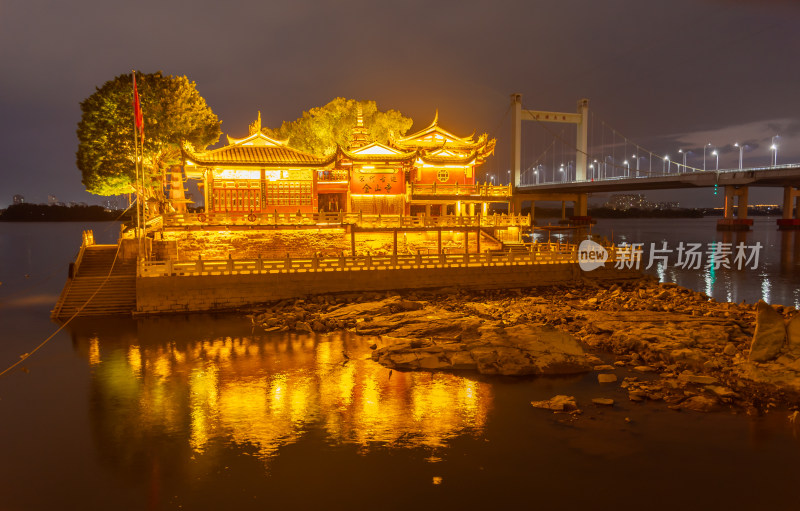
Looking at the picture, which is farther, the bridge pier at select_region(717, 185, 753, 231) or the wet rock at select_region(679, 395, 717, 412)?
the bridge pier at select_region(717, 185, 753, 231)

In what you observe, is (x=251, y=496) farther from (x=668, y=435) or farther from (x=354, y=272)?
(x=354, y=272)

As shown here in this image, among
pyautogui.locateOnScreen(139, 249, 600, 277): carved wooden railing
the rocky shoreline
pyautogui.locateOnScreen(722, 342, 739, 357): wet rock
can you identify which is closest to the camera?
the rocky shoreline

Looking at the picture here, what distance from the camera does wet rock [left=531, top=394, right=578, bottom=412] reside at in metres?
13.1

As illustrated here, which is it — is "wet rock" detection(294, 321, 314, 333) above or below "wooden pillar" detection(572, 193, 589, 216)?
below

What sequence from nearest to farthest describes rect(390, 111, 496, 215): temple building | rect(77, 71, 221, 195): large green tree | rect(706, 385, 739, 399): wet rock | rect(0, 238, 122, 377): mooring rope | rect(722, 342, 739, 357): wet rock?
1. rect(706, 385, 739, 399): wet rock
2. rect(722, 342, 739, 357): wet rock
3. rect(0, 238, 122, 377): mooring rope
4. rect(77, 71, 221, 195): large green tree
5. rect(390, 111, 496, 215): temple building

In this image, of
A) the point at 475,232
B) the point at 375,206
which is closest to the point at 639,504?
the point at 475,232

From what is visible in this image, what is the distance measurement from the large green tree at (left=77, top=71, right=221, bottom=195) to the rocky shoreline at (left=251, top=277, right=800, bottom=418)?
58.6ft

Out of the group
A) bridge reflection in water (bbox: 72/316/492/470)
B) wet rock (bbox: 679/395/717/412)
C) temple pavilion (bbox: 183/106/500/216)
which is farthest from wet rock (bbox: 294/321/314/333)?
wet rock (bbox: 679/395/717/412)

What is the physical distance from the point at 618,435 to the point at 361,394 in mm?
6436

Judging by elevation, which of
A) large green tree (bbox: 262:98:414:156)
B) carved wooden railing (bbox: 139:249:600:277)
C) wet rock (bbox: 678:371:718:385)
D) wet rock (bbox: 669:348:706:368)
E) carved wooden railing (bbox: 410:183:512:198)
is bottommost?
wet rock (bbox: 678:371:718:385)

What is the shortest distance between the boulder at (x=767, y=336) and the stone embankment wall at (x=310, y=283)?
45.1 ft

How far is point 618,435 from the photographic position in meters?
11.7

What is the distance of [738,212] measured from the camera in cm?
8738

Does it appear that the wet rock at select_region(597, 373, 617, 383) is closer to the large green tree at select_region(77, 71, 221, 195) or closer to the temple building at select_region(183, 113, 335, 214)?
the temple building at select_region(183, 113, 335, 214)
